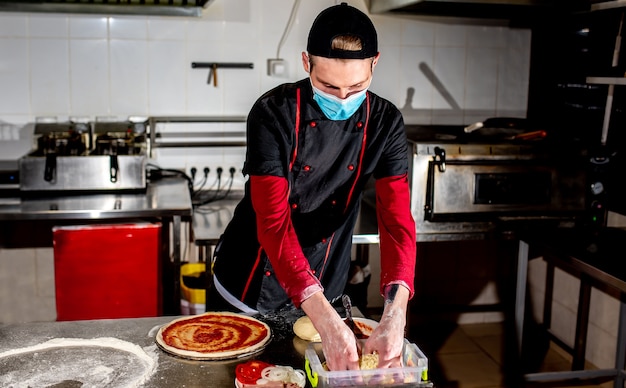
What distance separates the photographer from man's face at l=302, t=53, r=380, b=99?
1676 millimetres

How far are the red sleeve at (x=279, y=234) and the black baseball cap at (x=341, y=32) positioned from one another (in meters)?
0.35

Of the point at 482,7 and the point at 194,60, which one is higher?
the point at 482,7

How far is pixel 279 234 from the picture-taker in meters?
1.72

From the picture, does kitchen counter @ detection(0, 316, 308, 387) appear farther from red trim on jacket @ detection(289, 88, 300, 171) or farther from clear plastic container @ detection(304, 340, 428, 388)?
red trim on jacket @ detection(289, 88, 300, 171)

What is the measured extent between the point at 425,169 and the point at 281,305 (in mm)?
1293

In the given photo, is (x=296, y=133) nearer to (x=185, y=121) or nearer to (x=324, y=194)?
(x=324, y=194)

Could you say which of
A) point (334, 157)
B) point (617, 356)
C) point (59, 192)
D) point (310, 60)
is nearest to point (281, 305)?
point (334, 157)

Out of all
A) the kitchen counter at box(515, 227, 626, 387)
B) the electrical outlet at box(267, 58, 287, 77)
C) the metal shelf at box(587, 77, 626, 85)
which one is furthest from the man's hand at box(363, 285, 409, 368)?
the electrical outlet at box(267, 58, 287, 77)

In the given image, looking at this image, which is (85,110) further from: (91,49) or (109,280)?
(109,280)

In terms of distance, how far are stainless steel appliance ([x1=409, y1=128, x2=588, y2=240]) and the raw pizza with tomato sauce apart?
157 centimetres

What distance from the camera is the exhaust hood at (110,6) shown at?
3465 mm

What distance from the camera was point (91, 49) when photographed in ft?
12.0

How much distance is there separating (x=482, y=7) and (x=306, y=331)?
2.34 metres

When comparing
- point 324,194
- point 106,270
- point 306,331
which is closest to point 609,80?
point 324,194
